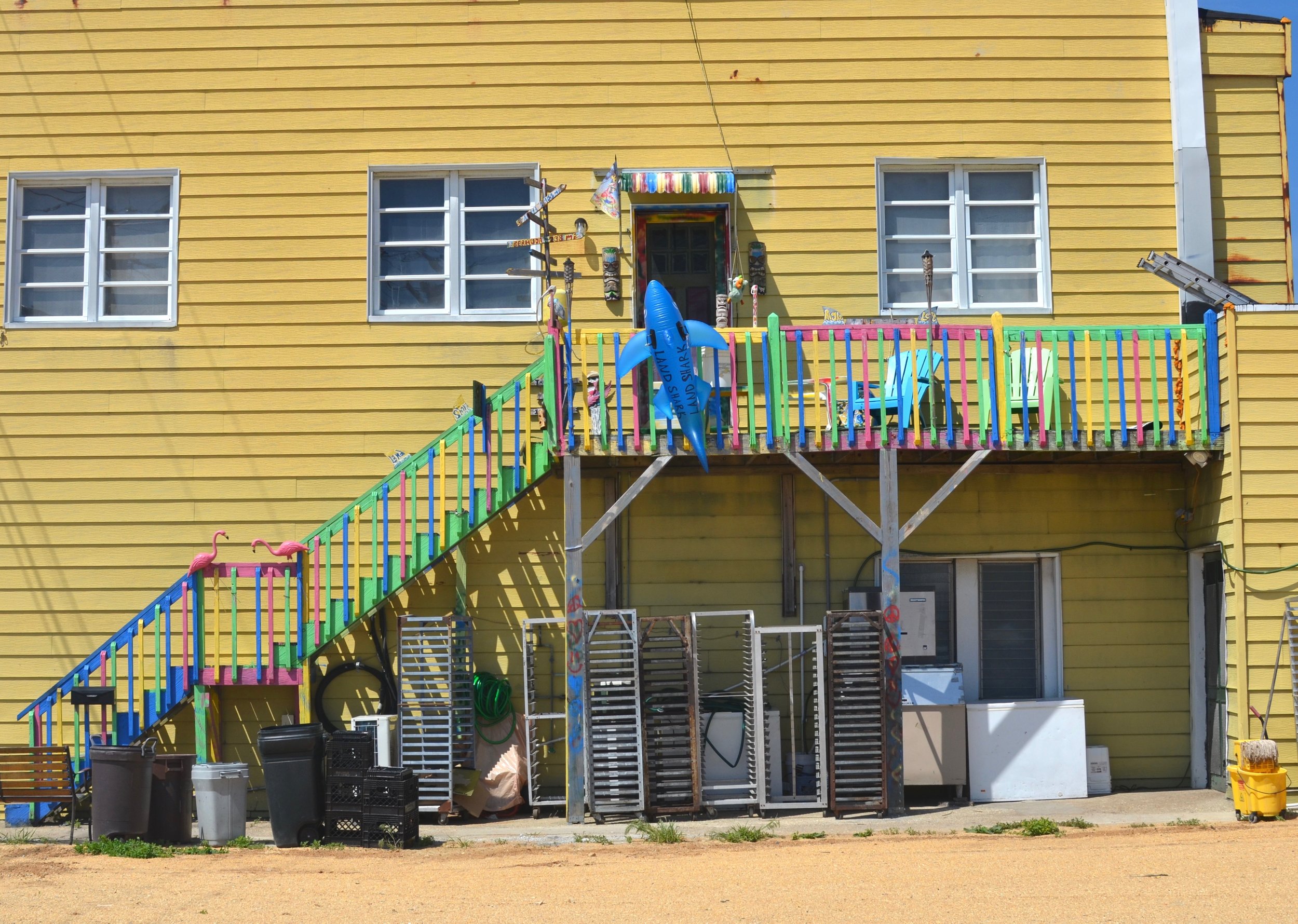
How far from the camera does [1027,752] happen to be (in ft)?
38.1

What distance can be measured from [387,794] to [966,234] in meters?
7.09

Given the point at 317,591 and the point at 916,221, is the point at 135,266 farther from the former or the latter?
the point at 916,221

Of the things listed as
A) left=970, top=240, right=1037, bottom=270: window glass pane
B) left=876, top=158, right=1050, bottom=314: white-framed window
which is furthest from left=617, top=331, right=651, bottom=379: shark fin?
left=970, top=240, right=1037, bottom=270: window glass pane

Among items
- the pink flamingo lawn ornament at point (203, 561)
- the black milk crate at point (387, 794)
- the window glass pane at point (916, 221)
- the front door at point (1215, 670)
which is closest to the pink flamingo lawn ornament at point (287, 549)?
the pink flamingo lawn ornament at point (203, 561)

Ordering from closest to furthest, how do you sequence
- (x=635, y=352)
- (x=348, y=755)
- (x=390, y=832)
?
(x=390, y=832), (x=348, y=755), (x=635, y=352)

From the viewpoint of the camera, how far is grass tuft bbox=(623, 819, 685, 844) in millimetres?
10094

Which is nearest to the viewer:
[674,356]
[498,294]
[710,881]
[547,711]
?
[710,881]

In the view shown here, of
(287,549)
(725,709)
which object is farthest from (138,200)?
(725,709)

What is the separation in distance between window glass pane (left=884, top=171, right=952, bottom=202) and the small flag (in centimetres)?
250

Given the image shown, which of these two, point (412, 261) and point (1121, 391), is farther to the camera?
point (412, 261)

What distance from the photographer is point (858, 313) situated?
41.2ft

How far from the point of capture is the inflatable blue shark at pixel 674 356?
10602 millimetres

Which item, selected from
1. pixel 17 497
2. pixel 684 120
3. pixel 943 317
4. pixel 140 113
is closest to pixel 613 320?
pixel 684 120

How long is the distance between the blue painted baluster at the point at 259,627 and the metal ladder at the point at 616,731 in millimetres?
2623
